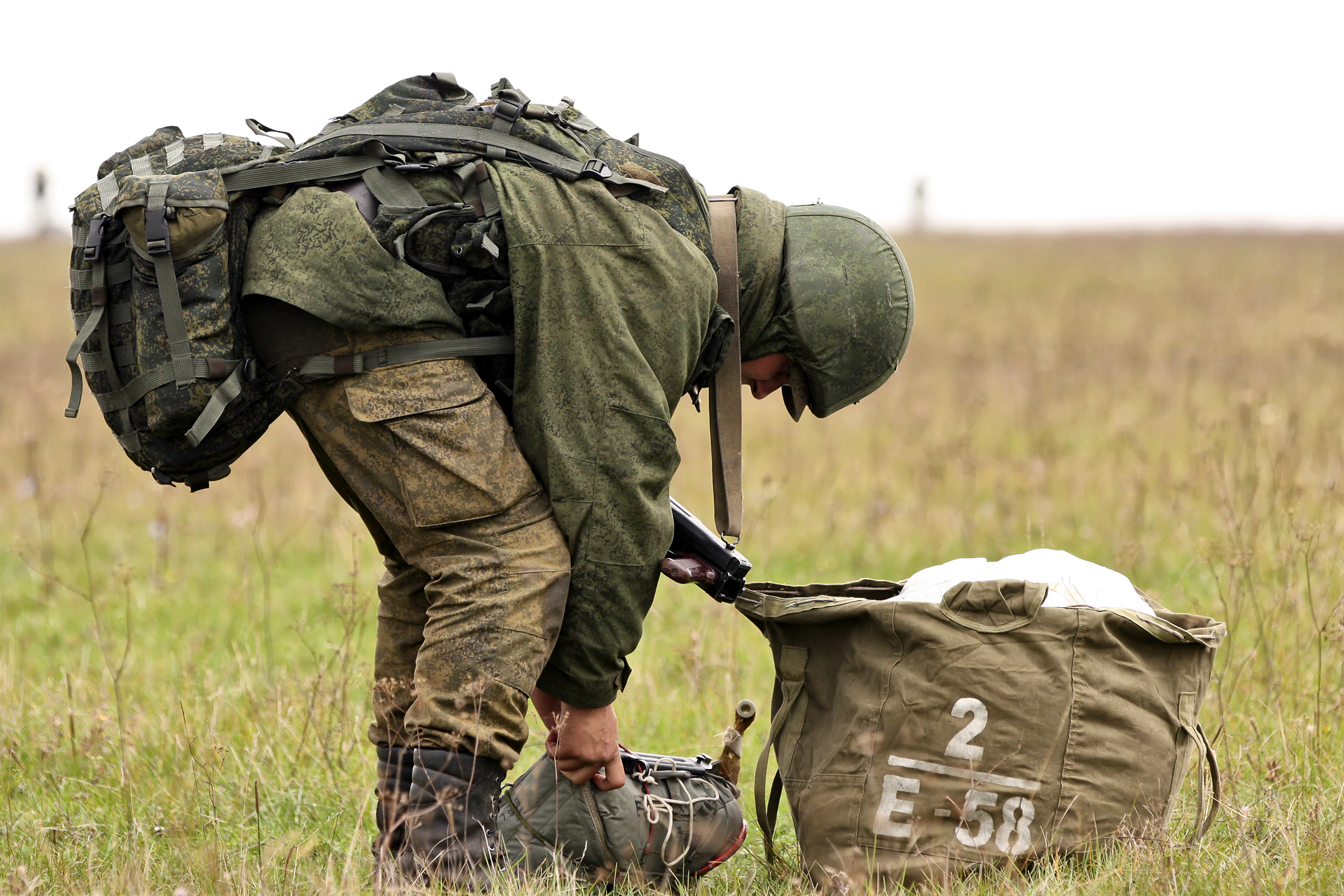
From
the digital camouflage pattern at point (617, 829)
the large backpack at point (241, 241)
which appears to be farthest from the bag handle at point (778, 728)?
the large backpack at point (241, 241)

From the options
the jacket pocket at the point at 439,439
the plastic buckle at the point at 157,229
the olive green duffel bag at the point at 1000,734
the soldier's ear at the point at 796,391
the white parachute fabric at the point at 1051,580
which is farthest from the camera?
the soldier's ear at the point at 796,391

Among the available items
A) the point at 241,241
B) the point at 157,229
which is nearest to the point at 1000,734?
the point at 241,241

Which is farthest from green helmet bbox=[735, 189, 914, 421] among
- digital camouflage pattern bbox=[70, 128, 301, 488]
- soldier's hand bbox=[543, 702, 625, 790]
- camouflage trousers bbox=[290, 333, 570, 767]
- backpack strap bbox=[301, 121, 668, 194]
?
digital camouflage pattern bbox=[70, 128, 301, 488]

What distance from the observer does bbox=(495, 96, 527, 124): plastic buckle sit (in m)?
2.48

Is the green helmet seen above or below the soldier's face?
above

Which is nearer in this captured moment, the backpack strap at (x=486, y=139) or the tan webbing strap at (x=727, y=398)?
the backpack strap at (x=486, y=139)

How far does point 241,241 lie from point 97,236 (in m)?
0.27

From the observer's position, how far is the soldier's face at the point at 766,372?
2.93 meters

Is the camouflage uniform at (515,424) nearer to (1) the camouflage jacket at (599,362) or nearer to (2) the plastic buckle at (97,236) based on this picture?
(1) the camouflage jacket at (599,362)

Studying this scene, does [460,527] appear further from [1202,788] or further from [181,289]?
[1202,788]

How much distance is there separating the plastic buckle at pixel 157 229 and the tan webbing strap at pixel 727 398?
1.13 metres

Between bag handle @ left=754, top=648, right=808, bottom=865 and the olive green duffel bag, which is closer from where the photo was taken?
the olive green duffel bag

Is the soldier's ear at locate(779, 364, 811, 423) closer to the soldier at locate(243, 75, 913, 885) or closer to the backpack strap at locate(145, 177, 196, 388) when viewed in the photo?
the soldier at locate(243, 75, 913, 885)

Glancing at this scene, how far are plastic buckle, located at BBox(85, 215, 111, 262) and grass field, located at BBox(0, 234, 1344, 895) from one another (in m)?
1.21
